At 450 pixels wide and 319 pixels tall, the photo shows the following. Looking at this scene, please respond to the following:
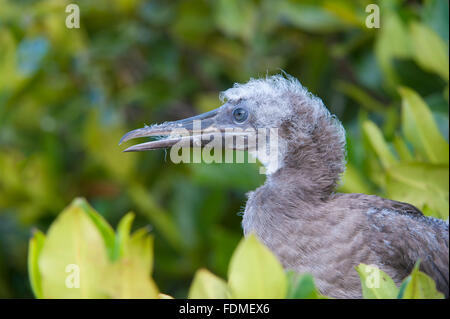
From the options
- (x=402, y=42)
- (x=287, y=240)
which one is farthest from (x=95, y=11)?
(x=287, y=240)

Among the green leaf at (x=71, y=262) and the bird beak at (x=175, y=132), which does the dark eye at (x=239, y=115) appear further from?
the green leaf at (x=71, y=262)

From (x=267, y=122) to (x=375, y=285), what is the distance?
48cm

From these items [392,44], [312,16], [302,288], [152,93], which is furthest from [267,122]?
[152,93]

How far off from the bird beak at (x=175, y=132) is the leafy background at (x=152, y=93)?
75 centimetres

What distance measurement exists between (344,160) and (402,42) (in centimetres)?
74

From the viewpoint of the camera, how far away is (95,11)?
285 centimetres

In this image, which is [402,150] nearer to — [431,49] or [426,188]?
[426,188]

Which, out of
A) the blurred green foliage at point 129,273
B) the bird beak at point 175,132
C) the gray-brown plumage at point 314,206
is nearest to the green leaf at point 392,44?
the gray-brown plumage at point 314,206

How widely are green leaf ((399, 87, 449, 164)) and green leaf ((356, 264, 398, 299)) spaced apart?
0.62m

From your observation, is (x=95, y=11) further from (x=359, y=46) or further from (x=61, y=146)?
(x=359, y=46)

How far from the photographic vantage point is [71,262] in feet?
3.66

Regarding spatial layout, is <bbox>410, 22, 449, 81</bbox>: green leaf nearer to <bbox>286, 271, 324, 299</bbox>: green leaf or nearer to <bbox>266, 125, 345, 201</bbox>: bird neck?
<bbox>266, 125, 345, 201</bbox>: bird neck

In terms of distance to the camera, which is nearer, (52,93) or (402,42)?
(402,42)

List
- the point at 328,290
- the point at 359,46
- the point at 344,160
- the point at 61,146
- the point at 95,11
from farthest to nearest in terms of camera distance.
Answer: the point at 61,146, the point at 95,11, the point at 359,46, the point at 344,160, the point at 328,290
